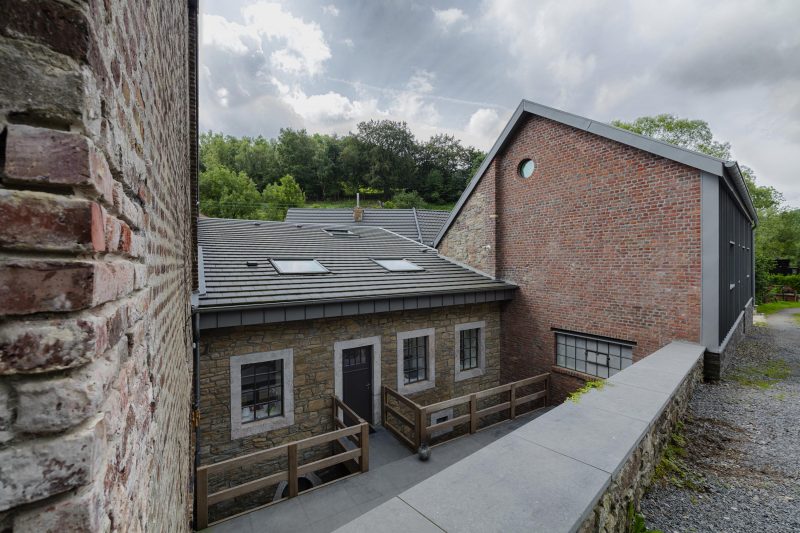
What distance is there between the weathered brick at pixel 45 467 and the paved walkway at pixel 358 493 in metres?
5.53

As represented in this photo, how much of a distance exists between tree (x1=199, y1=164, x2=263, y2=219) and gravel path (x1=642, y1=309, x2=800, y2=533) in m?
32.4

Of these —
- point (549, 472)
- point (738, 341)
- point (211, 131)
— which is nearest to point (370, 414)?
point (549, 472)

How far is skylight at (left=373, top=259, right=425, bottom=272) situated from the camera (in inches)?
400

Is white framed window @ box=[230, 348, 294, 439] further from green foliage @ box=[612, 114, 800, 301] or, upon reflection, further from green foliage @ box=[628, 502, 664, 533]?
green foliage @ box=[612, 114, 800, 301]

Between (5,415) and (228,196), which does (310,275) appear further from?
(228,196)

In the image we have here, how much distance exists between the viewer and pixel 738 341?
35.7 ft

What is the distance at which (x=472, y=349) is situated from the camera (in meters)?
10.5

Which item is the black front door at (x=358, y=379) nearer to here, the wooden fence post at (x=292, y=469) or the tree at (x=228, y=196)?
the wooden fence post at (x=292, y=469)

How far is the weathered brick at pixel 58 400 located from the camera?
25.8 inches

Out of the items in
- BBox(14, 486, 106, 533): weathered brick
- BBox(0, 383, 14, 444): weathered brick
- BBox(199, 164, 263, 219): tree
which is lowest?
BBox(14, 486, 106, 533): weathered brick

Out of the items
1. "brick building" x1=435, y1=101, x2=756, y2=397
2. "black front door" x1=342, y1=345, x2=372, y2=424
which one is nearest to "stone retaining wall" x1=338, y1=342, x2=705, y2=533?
"brick building" x1=435, y1=101, x2=756, y2=397

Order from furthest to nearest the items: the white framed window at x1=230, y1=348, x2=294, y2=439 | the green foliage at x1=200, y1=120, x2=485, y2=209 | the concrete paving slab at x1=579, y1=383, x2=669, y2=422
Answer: the green foliage at x1=200, y1=120, x2=485, y2=209, the white framed window at x1=230, y1=348, x2=294, y2=439, the concrete paving slab at x1=579, y1=383, x2=669, y2=422

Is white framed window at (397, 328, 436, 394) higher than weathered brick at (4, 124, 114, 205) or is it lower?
lower

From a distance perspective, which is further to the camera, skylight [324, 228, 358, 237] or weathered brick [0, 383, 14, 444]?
skylight [324, 228, 358, 237]
